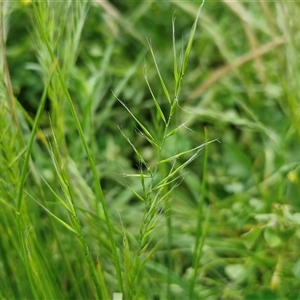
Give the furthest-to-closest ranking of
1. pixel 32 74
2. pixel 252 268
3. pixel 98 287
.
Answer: pixel 32 74 → pixel 252 268 → pixel 98 287

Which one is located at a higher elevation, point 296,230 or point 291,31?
point 291,31

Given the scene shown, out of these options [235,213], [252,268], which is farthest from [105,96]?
[252,268]

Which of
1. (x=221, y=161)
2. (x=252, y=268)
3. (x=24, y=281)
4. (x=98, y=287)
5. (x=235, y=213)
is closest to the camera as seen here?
(x=98, y=287)

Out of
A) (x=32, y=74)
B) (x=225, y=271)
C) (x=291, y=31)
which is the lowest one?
(x=225, y=271)

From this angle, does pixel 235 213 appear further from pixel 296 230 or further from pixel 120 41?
pixel 120 41

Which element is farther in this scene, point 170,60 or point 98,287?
point 170,60

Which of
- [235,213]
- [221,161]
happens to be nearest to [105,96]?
[221,161]
